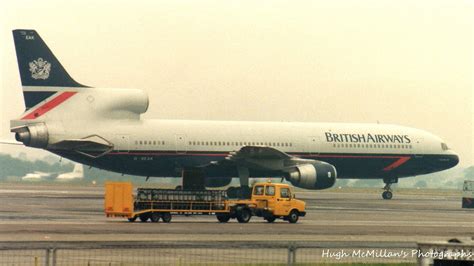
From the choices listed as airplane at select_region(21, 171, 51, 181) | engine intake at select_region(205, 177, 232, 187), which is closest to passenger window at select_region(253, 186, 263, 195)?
engine intake at select_region(205, 177, 232, 187)

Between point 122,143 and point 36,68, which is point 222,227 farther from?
point 36,68

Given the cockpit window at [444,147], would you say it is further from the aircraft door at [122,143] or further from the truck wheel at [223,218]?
the truck wheel at [223,218]

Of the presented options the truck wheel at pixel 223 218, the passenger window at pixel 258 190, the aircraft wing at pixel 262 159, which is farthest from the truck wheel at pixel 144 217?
the aircraft wing at pixel 262 159

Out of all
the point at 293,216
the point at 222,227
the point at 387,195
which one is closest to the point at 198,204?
the point at 293,216

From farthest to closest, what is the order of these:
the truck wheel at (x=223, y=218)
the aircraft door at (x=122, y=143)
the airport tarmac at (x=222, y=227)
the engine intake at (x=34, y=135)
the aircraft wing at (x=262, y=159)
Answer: the aircraft wing at (x=262, y=159)
the aircraft door at (x=122, y=143)
the engine intake at (x=34, y=135)
the truck wheel at (x=223, y=218)
the airport tarmac at (x=222, y=227)

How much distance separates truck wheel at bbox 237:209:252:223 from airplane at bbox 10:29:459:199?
1830 cm

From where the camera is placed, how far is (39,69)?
191ft

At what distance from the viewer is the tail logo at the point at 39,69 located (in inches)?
2293

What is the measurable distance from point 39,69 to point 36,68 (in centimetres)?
18

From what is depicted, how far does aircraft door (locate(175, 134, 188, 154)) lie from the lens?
200 ft

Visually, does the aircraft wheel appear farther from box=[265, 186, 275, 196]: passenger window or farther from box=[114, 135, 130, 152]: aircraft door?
box=[265, 186, 275, 196]: passenger window

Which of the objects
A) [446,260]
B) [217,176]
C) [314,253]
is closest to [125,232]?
[314,253]

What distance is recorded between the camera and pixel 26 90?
58.1 meters

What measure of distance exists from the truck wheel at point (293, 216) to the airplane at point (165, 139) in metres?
17.1
